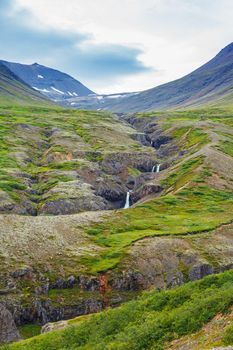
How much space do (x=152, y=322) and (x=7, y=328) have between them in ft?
94.3

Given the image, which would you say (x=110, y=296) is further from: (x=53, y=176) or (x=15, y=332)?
(x=53, y=176)

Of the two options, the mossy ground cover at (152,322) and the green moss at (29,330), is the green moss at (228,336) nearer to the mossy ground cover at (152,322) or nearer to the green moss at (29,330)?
the mossy ground cover at (152,322)

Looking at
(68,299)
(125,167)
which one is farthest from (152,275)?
(125,167)

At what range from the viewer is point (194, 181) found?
122 m

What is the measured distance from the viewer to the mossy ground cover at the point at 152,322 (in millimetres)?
34938

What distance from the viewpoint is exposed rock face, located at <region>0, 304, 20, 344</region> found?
58.2m

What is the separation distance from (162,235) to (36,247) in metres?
22.3

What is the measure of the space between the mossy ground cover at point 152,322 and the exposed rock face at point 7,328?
13403 millimetres

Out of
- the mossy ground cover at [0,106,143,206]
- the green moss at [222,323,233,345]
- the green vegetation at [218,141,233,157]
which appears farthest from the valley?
the green vegetation at [218,141,233,157]

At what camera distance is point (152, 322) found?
36.8 meters

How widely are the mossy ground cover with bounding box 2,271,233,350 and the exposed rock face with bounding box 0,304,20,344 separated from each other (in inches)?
528

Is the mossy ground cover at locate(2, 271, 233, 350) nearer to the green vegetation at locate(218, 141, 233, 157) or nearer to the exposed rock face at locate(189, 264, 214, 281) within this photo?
the exposed rock face at locate(189, 264, 214, 281)

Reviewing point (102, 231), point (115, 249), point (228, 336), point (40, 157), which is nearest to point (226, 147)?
point (40, 157)

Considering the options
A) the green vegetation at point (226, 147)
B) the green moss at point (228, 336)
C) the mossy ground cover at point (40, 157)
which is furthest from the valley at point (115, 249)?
the green vegetation at point (226, 147)
